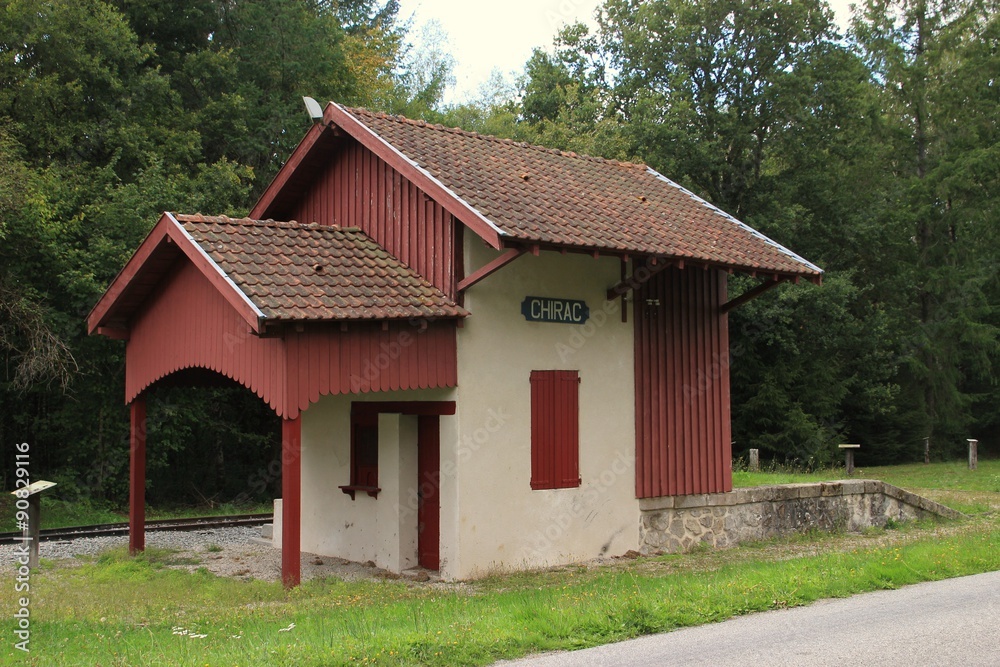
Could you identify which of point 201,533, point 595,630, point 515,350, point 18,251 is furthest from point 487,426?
point 18,251

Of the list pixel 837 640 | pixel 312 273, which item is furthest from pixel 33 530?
pixel 837 640

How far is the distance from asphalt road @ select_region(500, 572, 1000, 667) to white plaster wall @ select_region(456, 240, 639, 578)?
13.2 feet

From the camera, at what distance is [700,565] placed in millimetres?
12039

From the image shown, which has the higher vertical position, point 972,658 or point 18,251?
point 18,251

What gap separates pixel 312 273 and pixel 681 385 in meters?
5.58

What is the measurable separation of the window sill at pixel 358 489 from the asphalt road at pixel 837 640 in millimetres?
5515

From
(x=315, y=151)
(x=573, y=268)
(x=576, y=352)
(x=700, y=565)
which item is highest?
(x=315, y=151)

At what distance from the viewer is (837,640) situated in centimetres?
708

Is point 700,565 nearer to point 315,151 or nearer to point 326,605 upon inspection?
point 326,605

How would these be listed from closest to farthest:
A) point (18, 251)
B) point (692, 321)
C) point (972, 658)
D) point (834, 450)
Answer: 1. point (972, 658)
2. point (692, 321)
3. point (18, 251)
4. point (834, 450)

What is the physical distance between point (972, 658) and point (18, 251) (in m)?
16.4

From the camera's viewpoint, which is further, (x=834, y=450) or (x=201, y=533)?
(x=834, y=450)

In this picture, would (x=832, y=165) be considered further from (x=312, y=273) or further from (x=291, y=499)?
(x=291, y=499)

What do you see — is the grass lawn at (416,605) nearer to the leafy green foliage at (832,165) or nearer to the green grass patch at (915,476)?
the green grass patch at (915,476)
